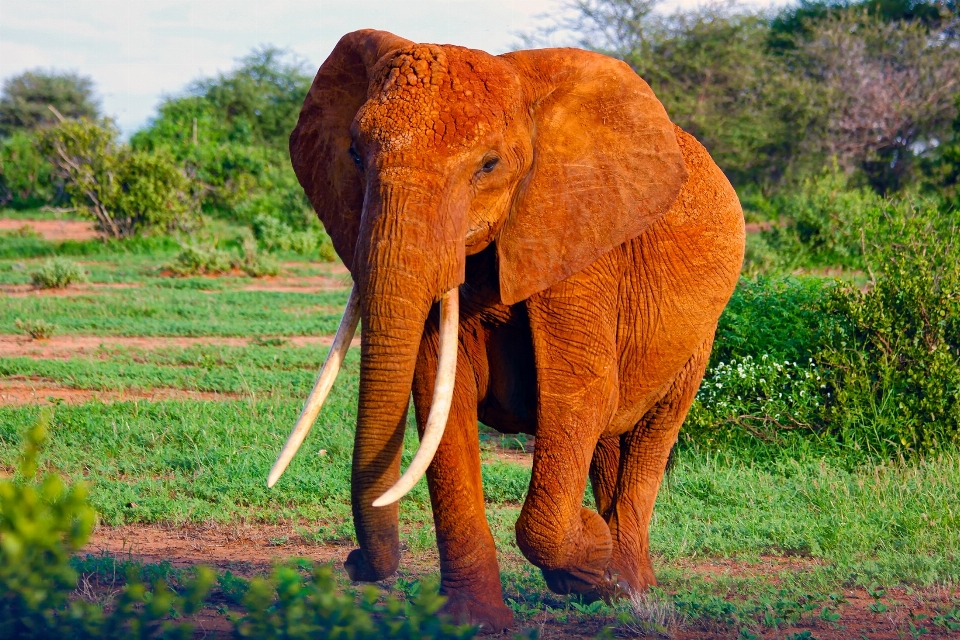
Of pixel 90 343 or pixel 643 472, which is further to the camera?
pixel 90 343

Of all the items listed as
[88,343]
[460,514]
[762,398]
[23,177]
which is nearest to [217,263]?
[88,343]

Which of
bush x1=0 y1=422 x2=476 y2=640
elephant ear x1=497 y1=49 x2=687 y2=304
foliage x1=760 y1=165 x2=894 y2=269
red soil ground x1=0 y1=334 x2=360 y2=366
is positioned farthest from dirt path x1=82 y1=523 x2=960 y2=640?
foliage x1=760 y1=165 x2=894 y2=269

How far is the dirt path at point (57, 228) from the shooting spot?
22.1m

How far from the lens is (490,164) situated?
364cm

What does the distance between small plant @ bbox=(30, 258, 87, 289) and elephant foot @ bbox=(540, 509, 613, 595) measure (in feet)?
37.7

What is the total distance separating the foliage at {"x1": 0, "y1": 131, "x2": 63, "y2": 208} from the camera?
29.1 metres

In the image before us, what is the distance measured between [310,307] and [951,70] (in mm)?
17593

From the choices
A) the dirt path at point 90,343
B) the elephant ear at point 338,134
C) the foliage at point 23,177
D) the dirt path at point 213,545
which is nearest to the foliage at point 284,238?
the dirt path at point 90,343

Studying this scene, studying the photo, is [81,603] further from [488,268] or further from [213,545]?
[213,545]

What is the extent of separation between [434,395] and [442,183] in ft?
2.15

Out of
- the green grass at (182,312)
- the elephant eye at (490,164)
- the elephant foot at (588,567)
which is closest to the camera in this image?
the elephant eye at (490,164)

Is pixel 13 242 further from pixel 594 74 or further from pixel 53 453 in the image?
pixel 594 74

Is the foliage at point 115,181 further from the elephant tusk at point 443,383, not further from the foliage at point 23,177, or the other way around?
the elephant tusk at point 443,383

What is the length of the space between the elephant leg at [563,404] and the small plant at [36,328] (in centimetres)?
822
